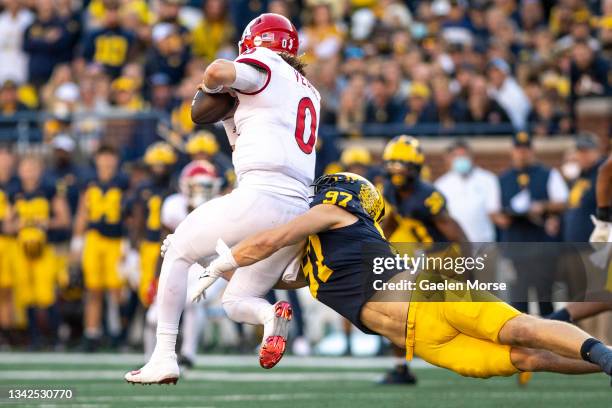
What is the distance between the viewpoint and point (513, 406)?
7.67 metres

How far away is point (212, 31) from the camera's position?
16469 millimetres

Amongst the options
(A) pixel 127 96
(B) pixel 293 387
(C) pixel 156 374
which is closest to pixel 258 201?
(C) pixel 156 374

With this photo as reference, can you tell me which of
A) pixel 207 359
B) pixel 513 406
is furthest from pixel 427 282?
pixel 207 359

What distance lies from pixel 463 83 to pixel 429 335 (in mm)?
8607

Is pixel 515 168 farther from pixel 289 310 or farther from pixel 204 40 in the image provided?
pixel 289 310

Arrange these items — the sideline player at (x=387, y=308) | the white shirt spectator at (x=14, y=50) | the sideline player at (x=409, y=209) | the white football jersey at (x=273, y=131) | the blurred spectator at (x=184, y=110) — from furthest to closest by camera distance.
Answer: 1. the white shirt spectator at (x=14, y=50)
2. the blurred spectator at (x=184, y=110)
3. the sideline player at (x=409, y=209)
4. the white football jersey at (x=273, y=131)
5. the sideline player at (x=387, y=308)

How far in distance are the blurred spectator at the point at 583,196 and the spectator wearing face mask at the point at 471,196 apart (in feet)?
2.69

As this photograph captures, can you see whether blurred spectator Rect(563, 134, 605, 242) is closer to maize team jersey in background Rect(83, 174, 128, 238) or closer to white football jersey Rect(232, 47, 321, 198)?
white football jersey Rect(232, 47, 321, 198)

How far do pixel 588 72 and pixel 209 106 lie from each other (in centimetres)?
819

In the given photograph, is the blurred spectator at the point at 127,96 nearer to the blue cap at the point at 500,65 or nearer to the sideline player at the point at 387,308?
the blue cap at the point at 500,65

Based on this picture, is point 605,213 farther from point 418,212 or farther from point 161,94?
point 161,94

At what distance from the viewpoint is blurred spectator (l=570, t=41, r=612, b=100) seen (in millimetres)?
13867

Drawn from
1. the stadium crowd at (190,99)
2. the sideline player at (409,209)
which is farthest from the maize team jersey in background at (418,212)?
the stadium crowd at (190,99)

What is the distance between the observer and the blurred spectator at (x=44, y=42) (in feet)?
53.9
